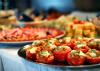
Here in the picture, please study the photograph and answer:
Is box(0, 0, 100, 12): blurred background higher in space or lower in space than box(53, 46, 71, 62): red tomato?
lower

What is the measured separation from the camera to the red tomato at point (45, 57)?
897 mm

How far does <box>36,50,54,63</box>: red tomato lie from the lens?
90 centimetres

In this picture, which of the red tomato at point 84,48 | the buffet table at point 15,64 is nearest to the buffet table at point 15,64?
the buffet table at point 15,64

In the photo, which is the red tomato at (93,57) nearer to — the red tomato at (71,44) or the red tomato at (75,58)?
the red tomato at (75,58)

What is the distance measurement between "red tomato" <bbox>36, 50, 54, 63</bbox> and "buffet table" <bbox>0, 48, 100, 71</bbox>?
2cm

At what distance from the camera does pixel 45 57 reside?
2.95 ft

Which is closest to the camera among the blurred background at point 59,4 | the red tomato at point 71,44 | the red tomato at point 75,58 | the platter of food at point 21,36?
the red tomato at point 75,58

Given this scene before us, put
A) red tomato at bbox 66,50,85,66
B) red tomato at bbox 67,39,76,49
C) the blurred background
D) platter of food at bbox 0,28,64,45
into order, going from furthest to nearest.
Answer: the blurred background, platter of food at bbox 0,28,64,45, red tomato at bbox 67,39,76,49, red tomato at bbox 66,50,85,66

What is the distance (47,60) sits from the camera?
896 millimetres

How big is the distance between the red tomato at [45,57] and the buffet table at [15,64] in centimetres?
2

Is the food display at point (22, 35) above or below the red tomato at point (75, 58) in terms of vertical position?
below

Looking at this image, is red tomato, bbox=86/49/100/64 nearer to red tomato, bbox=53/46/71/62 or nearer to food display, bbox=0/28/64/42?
red tomato, bbox=53/46/71/62

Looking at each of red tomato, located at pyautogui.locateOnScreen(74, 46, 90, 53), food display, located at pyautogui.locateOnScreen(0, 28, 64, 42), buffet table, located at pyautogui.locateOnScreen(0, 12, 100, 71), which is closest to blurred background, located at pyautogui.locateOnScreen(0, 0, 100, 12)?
food display, located at pyautogui.locateOnScreen(0, 28, 64, 42)

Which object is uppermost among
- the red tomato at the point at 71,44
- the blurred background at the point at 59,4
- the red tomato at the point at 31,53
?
the red tomato at the point at 71,44
